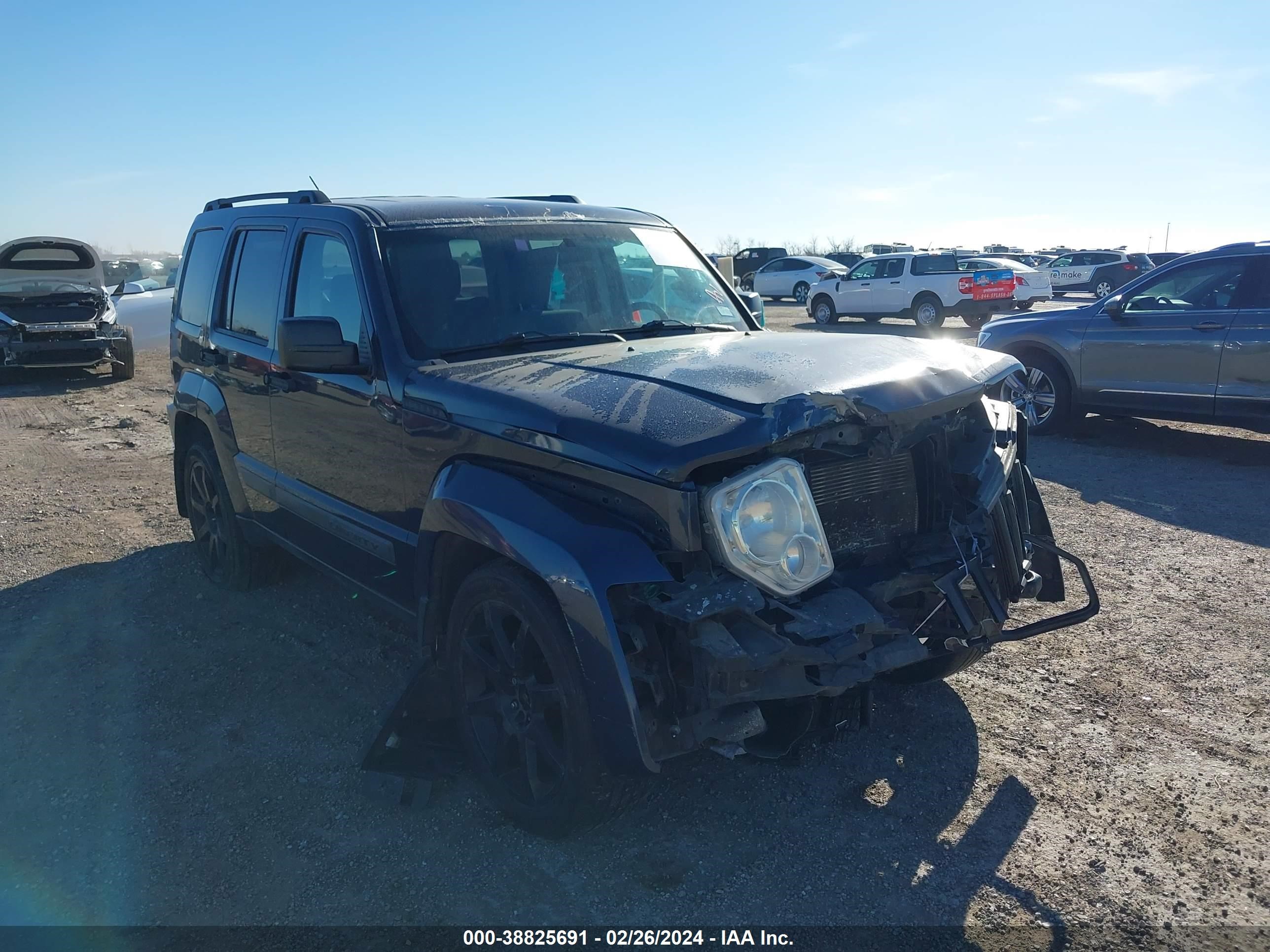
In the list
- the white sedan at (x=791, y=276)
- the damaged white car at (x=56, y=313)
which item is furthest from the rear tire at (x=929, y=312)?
the damaged white car at (x=56, y=313)

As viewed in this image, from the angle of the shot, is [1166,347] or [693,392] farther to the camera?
[1166,347]

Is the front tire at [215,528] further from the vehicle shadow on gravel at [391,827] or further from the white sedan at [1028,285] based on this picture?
the white sedan at [1028,285]

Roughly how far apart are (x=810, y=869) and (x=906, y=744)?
858mm

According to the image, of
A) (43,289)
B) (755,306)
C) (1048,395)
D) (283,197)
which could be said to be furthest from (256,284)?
(43,289)

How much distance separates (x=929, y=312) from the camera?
21203mm

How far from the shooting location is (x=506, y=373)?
136 inches

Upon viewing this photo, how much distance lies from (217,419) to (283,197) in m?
1.25

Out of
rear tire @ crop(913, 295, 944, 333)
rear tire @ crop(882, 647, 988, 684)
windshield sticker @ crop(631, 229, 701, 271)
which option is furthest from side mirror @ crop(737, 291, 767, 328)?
rear tire @ crop(913, 295, 944, 333)

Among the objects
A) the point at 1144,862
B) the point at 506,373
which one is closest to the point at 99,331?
the point at 506,373

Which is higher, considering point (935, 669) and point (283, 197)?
point (283, 197)

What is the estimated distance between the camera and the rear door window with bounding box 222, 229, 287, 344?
4613mm

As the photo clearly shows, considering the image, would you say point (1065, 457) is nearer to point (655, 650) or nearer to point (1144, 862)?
point (1144, 862)

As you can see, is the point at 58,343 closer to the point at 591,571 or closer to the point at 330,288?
the point at 330,288

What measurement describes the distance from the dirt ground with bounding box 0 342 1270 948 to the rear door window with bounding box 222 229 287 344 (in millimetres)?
1542
